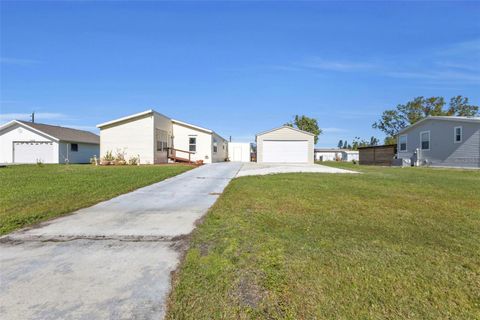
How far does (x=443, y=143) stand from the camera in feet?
69.1

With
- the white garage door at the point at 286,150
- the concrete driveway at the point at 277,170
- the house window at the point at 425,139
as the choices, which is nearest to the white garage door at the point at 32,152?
the concrete driveway at the point at 277,170

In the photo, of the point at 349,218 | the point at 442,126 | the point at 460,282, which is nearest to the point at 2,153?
the point at 349,218

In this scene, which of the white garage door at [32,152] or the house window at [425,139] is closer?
the house window at [425,139]

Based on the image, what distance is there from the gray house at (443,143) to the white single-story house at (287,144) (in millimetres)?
8620

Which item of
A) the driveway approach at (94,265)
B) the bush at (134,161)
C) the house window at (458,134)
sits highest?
the house window at (458,134)

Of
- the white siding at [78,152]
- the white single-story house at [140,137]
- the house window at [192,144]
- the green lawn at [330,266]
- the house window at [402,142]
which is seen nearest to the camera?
the green lawn at [330,266]

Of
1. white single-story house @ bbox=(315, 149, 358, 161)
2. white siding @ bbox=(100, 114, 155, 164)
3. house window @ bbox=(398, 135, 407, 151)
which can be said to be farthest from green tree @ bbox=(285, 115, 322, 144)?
white siding @ bbox=(100, 114, 155, 164)

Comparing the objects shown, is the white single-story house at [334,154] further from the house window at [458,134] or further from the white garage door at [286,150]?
the house window at [458,134]

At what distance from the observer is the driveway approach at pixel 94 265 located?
6.67 ft

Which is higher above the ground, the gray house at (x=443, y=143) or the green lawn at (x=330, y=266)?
the gray house at (x=443, y=143)

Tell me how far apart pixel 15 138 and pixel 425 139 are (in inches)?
1390

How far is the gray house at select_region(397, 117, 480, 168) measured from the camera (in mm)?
18688

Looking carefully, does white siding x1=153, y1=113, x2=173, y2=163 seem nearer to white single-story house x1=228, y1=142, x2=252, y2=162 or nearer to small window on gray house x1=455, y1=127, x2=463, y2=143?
white single-story house x1=228, y1=142, x2=252, y2=162

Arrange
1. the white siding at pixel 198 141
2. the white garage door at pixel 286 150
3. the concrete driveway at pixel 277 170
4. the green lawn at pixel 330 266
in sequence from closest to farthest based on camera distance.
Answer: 1. the green lawn at pixel 330 266
2. the concrete driveway at pixel 277 170
3. the white siding at pixel 198 141
4. the white garage door at pixel 286 150
